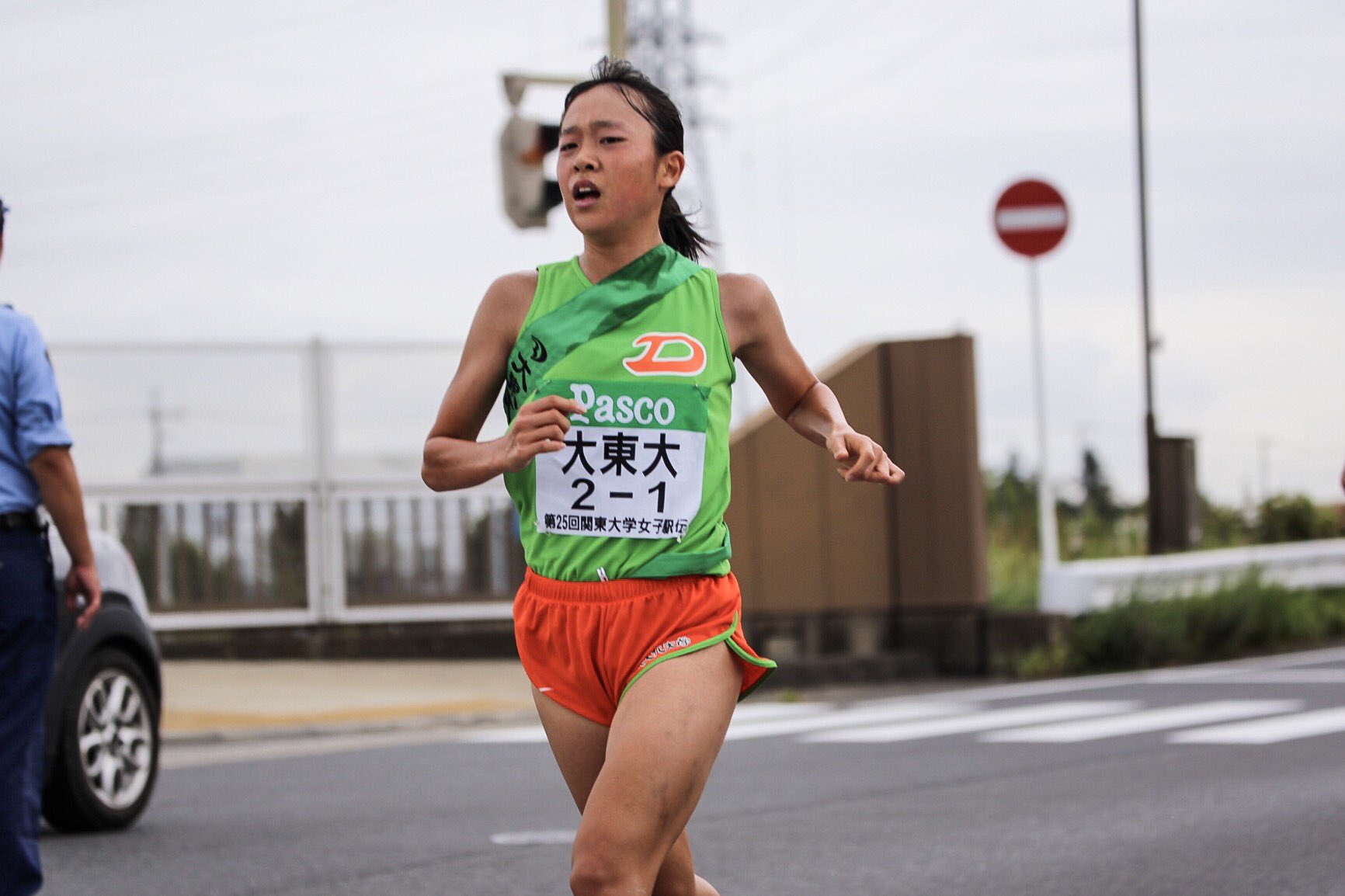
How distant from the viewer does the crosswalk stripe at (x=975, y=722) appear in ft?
35.1

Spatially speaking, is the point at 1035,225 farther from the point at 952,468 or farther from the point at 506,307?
the point at 506,307

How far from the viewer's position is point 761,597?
50.1 ft

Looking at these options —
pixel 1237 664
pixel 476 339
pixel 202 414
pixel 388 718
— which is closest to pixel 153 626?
pixel 202 414

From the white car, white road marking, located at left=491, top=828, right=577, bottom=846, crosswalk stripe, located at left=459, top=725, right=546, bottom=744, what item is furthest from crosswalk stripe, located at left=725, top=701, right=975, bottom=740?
the white car

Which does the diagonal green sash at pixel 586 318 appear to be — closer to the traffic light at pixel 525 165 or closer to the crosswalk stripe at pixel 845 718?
the crosswalk stripe at pixel 845 718

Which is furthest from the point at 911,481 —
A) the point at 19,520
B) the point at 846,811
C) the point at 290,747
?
the point at 19,520

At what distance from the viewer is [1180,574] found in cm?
1631

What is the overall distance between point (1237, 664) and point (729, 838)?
29.8ft

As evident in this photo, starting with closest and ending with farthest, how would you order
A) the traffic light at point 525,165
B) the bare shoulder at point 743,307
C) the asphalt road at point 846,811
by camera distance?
the bare shoulder at point 743,307 < the asphalt road at point 846,811 < the traffic light at point 525,165

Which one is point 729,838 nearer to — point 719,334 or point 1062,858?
point 1062,858

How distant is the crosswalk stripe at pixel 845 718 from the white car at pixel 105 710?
3.75 meters

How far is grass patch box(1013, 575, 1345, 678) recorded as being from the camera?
1520 centimetres

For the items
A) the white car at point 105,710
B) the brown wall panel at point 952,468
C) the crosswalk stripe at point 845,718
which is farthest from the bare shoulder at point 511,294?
the brown wall panel at point 952,468

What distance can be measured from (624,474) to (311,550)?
12.9 m
